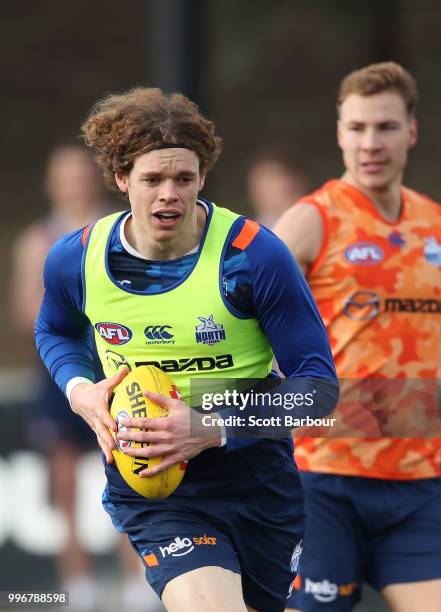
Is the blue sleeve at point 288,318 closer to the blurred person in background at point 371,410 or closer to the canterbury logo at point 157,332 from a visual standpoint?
the canterbury logo at point 157,332

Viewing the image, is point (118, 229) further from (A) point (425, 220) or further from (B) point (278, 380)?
(A) point (425, 220)

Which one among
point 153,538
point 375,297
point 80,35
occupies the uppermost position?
point 80,35

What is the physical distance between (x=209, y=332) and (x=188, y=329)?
0.23 feet

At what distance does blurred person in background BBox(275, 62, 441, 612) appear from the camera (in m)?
5.12

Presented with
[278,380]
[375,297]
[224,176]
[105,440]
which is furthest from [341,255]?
[224,176]

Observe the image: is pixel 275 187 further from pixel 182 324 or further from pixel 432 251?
pixel 182 324

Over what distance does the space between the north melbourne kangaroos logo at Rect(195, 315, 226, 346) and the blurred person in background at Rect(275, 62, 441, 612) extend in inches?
38.4

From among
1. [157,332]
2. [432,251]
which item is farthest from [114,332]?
[432,251]

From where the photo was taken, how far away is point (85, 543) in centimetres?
841

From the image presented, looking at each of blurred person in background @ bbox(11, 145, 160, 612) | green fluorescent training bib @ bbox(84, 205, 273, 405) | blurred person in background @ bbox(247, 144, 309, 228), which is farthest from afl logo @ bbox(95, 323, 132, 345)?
blurred person in background @ bbox(247, 144, 309, 228)

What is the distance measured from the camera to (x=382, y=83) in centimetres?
541

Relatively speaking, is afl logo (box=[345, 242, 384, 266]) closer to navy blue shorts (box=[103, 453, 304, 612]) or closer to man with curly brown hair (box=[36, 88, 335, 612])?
man with curly brown hair (box=[36, 88, 335, 612])

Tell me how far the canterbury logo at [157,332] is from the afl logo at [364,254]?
119 centimetres

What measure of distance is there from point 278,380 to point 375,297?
3.11 ft
